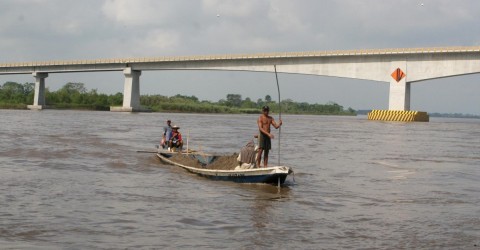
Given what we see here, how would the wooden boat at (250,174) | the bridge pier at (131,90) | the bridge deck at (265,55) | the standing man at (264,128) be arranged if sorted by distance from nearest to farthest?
the wooden boat at (250,174), the standing man at (264,128), the bridge deck at (265,55), the bridge pier at (131,90)

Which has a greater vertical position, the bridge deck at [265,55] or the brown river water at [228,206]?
the bridge deck at [265,55]

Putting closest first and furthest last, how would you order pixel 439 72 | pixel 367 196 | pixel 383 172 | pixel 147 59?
pixel 367 196
pixel 383 172
pixel 439 72
pixel 147 59

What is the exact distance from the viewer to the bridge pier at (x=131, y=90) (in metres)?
83.6

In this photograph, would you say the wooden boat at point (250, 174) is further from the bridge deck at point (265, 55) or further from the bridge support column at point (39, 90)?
the bridge support column at point (39, 90)

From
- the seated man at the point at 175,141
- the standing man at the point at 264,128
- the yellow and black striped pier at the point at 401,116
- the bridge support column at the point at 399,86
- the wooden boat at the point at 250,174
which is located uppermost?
the bridge support column at the point at 399,86

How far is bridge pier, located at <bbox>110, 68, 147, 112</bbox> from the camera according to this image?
83562mm

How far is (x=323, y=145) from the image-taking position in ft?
98.9

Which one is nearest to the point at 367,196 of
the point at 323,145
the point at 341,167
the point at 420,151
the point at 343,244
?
the point at 343,244

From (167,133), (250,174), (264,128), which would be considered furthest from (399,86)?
(250,174)

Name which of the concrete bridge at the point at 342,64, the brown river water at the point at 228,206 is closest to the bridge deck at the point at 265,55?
the concrete bridge at the point at 342,64

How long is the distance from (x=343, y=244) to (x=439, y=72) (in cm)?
5461

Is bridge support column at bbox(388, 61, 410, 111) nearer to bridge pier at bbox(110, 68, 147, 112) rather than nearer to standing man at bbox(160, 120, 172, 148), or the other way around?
bridge pier at bbox(110, 68, 147, 112)

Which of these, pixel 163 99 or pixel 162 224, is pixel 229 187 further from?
pixel 163 99

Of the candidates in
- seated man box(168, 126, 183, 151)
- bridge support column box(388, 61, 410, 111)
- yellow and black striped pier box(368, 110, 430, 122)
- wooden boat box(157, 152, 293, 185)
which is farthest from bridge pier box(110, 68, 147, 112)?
wooden boat box(157, 152, 293, 185)
